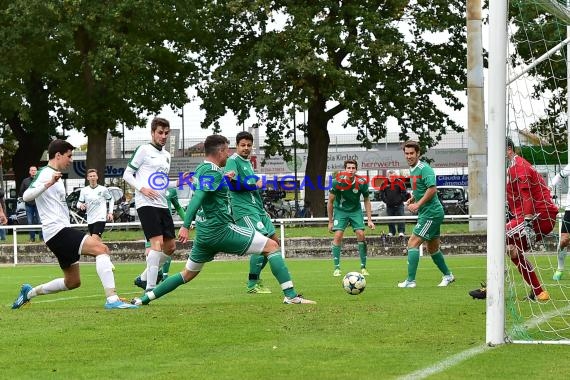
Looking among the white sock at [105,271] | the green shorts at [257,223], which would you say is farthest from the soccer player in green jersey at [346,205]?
the white sock at [105,271]

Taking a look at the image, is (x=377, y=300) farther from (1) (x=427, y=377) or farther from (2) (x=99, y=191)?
(2) (x=99, y=191)

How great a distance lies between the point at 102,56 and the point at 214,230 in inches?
1075

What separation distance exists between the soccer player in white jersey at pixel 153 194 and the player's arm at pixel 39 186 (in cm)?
174

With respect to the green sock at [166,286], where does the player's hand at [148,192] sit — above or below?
above

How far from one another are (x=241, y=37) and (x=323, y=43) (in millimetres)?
4027

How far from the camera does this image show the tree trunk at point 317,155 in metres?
41.1

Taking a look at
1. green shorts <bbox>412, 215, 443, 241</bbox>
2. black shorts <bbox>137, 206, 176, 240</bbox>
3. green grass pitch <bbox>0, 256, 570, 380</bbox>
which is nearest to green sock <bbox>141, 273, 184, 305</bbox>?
green grass pitch <bbox>0, 256, 570, 380</bbox>

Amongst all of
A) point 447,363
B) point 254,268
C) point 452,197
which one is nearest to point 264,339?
point 447,363

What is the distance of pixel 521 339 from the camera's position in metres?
8.91

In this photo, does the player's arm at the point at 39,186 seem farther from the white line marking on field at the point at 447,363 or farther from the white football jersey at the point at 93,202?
the white football jersey at the point at 93,202

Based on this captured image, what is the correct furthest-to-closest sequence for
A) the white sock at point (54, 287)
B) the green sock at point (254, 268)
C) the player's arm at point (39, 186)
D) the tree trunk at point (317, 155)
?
the tree trunk at point (317, 155), the green sock at point (254, 268), the white sock at point (54, 287), the player's arm at point (39, 186)

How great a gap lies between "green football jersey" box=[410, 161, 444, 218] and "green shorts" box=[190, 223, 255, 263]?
409 centimetres

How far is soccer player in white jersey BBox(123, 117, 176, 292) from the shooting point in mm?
13227

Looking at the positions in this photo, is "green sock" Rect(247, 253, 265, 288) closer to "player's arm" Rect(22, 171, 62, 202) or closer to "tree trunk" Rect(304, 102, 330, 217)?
"player's arm" Rect(22, 171, 62, 202)
